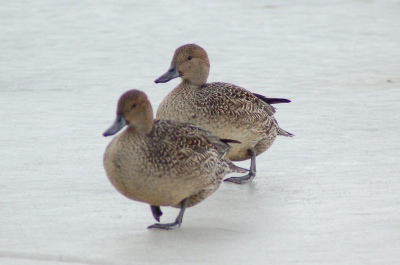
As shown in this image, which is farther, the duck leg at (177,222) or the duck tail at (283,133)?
the duck tail at (283,133)

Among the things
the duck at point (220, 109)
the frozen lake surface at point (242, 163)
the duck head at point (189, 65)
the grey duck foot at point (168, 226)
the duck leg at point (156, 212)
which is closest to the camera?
the frozen lake surface at point (242, 163)

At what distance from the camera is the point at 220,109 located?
706 centimetres

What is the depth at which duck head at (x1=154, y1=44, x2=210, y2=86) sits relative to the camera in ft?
24.3

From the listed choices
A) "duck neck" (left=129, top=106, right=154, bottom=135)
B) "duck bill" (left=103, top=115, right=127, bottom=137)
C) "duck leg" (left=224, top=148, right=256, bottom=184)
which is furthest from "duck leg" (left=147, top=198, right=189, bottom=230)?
"duck leg" (left=224, top=148, right=256, bottom=184)

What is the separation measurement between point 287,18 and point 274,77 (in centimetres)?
358

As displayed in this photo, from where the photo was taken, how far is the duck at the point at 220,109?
703cm

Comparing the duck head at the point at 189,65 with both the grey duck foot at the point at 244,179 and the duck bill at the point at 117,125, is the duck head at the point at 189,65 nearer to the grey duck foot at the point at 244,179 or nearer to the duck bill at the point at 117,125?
the grey duck foot at the point at 244,179

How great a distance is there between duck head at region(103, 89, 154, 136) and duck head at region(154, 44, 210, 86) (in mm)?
1705

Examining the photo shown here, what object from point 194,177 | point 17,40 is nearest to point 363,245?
point 194,177

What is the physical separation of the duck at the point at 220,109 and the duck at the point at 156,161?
100 centimetres

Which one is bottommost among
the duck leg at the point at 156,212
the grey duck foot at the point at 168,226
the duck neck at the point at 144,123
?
the grey duck foot at the point at 168,226

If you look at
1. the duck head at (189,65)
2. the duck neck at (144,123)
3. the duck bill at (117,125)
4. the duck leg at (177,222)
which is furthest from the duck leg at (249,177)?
the duck bill at (117,125)

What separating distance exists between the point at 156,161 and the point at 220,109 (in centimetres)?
161

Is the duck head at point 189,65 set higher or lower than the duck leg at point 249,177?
higher
